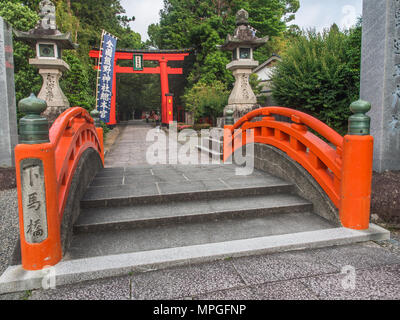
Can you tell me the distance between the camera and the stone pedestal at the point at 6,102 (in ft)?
23.1

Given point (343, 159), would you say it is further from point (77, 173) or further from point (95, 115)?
point (95, 115)

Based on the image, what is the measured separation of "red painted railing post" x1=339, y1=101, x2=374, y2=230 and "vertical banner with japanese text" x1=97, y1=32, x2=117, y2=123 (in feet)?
46.3

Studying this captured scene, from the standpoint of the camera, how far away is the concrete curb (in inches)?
95.8

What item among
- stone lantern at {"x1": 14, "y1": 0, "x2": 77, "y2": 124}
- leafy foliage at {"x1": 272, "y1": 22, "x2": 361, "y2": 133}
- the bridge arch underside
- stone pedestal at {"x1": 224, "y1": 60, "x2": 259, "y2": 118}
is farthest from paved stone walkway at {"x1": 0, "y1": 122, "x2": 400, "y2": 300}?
stone lantern at {"x1": 14, "y1": 0, "x2": 77, "y2": 124}

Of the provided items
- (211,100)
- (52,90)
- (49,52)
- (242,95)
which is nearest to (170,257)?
(242,95)

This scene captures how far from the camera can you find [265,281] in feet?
7.96

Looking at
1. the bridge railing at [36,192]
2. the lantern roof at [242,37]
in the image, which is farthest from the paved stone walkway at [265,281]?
the lantern roof at [242,37]

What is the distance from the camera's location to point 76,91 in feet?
41.5

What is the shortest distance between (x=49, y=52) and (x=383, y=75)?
9.43m

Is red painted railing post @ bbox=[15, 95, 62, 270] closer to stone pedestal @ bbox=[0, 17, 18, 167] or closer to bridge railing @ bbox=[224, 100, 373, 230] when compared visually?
bridge railing @ bbox=[224, 100, 373, 230]

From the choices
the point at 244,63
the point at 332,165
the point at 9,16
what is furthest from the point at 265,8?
the point at 332,165

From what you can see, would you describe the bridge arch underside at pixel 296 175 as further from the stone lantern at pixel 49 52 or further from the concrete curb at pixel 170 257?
the stone lantern at pixel 49 52

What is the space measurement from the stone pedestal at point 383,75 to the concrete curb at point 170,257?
273cm

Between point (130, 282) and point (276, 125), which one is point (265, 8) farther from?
point (130, 282)
